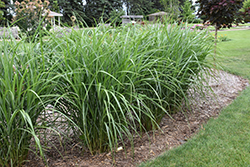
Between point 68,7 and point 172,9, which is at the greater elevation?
point 68,7

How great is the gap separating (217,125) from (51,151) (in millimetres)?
2124

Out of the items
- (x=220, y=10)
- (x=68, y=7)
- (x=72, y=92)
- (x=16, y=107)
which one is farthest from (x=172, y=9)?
(x=68, y=7)

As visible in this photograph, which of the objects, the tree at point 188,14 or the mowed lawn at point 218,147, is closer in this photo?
the mowed lawn at point 218,147

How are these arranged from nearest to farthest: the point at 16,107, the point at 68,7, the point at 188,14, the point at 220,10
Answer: the point at 16,107
the point at 220,10
the point at 188,14
the point at 68,7

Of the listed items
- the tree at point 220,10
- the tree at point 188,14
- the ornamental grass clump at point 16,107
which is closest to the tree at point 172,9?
the tree at point 188,14

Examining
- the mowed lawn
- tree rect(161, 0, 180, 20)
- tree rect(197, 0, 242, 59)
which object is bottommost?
the mowed lawn

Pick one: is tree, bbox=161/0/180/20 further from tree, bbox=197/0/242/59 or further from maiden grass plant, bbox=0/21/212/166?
maiden grass plant, bbox=0/21/212/166

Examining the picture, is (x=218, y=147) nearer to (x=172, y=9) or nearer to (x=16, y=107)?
(x=16, y=107)

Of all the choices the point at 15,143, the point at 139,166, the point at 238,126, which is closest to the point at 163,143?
the point at 139,166

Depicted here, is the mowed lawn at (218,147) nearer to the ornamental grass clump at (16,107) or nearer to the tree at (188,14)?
the ornamental grass clump at (16,107)

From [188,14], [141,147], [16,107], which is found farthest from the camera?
[188,14]

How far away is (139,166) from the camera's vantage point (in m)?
1.99

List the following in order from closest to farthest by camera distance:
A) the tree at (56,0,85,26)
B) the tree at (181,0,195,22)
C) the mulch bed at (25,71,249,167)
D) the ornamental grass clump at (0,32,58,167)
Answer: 1. the ornamental grass clump at (0,32,58,167)
2. the mulch bed at (25,71,249,167)
3. the tree at (181,0,195,22)
4. the tree at (56,0,85,26)

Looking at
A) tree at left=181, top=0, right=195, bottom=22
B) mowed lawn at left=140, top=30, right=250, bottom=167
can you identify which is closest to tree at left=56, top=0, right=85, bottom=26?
tree at left=181, top=0, right=195, bottom=22
